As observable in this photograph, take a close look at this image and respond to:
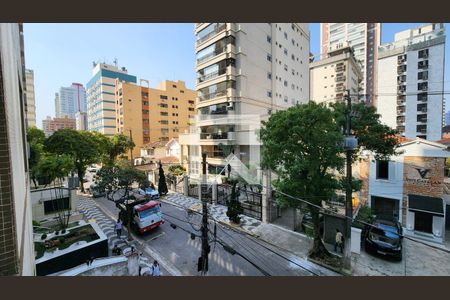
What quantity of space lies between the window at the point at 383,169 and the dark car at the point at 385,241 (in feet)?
10.3

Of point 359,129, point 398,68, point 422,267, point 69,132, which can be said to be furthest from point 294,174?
point 398,68

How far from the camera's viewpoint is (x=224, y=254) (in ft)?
31.2

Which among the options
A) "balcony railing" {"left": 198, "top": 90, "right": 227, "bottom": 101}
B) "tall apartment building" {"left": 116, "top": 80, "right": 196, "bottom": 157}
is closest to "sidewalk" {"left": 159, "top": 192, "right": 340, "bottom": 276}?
"balcony railing" {"left": 198, "top": 90, "right": 227, "bottom": 101}

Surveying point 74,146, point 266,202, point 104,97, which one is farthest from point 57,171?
point 104,97

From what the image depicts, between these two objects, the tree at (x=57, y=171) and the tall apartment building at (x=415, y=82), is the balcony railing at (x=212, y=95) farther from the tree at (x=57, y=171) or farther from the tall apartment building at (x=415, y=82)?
the tall apartment building at (x=415, y=82)

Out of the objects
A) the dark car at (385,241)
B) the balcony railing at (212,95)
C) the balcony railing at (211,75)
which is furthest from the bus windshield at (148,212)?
the balcony railing at (211,75)

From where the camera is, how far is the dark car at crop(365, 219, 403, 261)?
850cm

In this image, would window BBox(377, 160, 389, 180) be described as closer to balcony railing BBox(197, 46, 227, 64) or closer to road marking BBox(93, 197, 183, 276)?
road marking BBox(93, 197, 183, 276)

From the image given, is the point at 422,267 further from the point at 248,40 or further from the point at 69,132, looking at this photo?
the point at 69,132

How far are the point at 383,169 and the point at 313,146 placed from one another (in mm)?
6834

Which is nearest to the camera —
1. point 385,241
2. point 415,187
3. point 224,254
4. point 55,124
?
point 385,241

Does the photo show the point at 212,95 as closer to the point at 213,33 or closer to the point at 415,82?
the point at 213,33

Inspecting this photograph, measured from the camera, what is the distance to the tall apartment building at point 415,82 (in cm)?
2998

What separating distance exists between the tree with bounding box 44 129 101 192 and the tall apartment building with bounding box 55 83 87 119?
111800 millimetres
